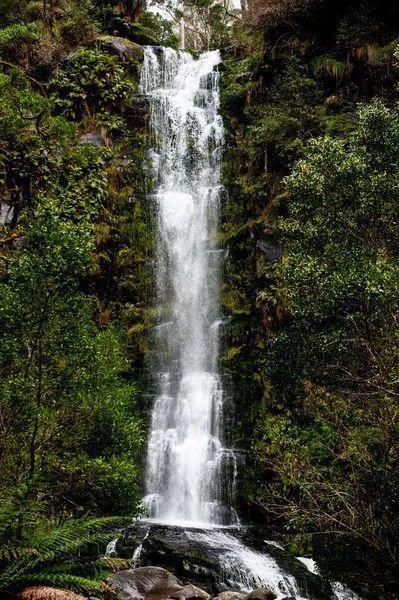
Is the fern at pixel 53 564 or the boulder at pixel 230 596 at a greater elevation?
the fern at pixel 53 564

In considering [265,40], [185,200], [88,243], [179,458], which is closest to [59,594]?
[88,243]

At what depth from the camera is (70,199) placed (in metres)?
16.8

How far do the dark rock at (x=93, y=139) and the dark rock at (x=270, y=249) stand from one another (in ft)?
25.4

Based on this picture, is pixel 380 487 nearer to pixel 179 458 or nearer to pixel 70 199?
pixel 179 458

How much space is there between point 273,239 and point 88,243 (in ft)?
33.4

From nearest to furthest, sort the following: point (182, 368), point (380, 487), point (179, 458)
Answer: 1. point (380, 487)
2. point (179, 458)
3. point (182, 368)

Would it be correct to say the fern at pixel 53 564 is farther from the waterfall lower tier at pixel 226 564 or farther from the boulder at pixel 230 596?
the waterfall lower tier at pixel 226 564

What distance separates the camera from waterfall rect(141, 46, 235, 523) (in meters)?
13.7

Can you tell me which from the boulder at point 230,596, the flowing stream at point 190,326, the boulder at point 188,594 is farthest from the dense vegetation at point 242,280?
the boulder at point 230,596

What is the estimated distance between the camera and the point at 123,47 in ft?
72.2

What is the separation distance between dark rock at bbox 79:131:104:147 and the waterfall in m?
2.38

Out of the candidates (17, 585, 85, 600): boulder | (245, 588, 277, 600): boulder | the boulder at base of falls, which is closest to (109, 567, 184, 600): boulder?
the boulder at base of falls

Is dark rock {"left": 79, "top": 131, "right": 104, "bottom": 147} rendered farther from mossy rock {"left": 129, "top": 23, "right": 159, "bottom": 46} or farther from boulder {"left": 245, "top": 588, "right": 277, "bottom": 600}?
boulder {"left": 245, "top": 588, "right": 277, "bottom": 600}

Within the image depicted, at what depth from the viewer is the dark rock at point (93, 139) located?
62.7ft
